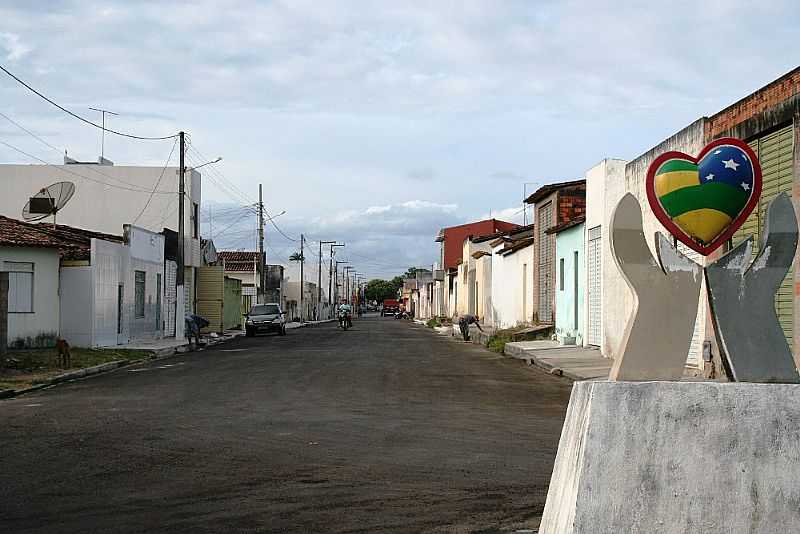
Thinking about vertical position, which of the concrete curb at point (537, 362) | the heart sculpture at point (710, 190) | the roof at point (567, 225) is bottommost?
the concrete curb at point (537, 362)

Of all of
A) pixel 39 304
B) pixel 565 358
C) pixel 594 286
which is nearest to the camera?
pixel 565 358

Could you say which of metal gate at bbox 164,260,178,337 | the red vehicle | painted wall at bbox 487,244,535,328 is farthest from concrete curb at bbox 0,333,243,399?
the red vehicle

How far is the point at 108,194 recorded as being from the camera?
170ft

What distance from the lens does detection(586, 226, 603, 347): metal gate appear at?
27.1 meters

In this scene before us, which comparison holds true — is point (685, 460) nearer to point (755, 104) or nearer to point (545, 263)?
point (755, 104)

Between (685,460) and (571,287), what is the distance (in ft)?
82.6

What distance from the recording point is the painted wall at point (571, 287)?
2931 centimetres

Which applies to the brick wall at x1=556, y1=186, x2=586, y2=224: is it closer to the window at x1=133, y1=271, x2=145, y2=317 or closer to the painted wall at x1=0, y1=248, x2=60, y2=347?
the window at x1=133, y1=271, x2=145, y2=317

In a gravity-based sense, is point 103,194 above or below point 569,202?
above

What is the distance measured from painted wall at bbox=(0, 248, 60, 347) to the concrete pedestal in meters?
24.7

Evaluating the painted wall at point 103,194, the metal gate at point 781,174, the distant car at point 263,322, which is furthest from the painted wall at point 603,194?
the painted wall at point 103,194

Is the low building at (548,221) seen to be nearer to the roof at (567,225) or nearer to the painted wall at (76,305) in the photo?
the roof at (567,225)

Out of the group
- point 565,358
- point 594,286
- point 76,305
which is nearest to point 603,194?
point 594,286

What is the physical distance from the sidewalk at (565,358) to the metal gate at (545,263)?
4130 mm
